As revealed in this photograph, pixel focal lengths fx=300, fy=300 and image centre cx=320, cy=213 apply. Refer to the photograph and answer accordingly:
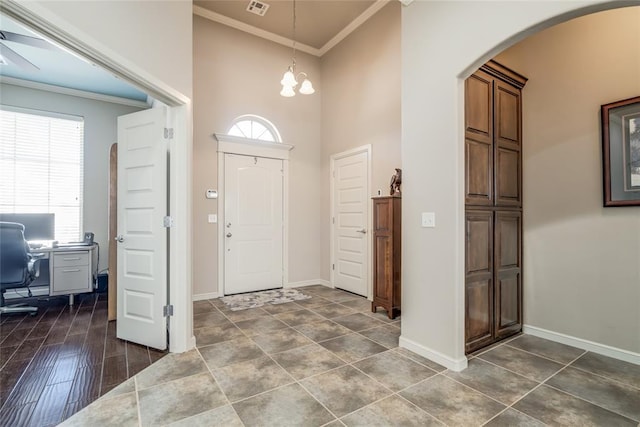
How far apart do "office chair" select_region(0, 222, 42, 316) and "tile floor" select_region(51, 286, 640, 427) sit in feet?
8.66

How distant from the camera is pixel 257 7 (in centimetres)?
435

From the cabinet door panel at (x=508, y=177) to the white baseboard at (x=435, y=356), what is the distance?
147 centimetres

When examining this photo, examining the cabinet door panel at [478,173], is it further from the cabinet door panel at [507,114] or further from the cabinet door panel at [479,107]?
the cabinet door panel at [507,114]

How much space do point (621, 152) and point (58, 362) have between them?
5068mm

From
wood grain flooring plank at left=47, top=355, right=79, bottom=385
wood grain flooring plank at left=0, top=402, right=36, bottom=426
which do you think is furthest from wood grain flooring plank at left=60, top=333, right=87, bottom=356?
wood grain flooring plank at left=0, top=402, right=36, bottom=426

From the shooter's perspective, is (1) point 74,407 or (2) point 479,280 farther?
(2) point 479,280

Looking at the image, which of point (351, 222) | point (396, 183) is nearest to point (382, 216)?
point (396, 183)

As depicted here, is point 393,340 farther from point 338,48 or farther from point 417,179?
point 338,48

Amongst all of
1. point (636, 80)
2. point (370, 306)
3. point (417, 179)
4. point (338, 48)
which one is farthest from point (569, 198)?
point (338, 48)

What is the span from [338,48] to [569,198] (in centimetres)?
412

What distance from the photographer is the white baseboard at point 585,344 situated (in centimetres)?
247

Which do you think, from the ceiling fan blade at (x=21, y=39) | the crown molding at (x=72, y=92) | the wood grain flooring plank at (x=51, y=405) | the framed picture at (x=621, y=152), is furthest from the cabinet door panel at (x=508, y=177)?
the crown molding at (x=72, y=92)

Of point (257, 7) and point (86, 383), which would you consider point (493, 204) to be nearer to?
point (86, 383)

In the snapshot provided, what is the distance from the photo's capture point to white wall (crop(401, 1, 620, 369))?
2.28 metres
